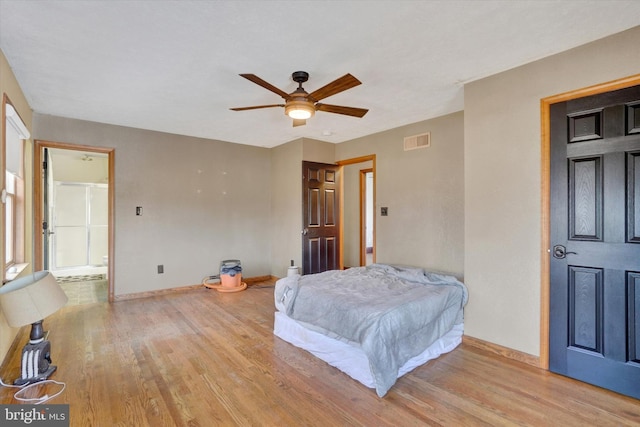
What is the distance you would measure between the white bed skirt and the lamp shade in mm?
1804

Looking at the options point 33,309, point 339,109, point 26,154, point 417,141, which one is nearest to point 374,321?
point 339,109

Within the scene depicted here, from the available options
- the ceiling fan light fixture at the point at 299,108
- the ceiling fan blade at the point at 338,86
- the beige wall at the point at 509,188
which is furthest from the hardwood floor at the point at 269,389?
the ceiling fan blade at the point at 338,86

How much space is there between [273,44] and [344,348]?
235 cm

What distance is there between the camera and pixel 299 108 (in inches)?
104

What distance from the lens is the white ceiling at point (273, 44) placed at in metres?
1.91

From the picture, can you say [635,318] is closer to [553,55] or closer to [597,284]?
[597,284]

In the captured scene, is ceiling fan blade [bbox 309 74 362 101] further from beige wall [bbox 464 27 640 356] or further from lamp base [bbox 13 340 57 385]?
lamp base [bbox 13 340 57 385]

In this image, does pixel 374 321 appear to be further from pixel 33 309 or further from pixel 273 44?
pixel 33 309

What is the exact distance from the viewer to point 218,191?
533 cm

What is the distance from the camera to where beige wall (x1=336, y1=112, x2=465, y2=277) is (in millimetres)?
3801

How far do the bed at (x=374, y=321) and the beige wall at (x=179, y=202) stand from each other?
97.4 inches

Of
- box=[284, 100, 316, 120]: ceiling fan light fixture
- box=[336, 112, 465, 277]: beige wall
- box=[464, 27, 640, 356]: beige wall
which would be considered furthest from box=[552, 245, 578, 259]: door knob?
box=[284, 100, 316, 120]: ceiling fan light fixture

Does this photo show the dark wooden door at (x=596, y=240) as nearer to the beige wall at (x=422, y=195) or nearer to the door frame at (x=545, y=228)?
the door frame at (x=545, y=228)

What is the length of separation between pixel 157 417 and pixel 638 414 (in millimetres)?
2939
